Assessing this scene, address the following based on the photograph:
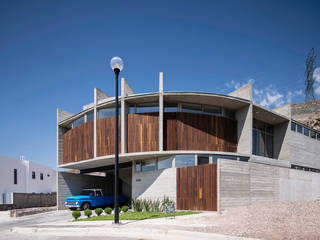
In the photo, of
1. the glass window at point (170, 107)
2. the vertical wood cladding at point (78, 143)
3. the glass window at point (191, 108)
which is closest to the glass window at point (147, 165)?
the glass window at point (170, 107)

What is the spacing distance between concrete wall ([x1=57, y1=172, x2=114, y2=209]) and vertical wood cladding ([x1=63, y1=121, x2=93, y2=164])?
6.36 feet

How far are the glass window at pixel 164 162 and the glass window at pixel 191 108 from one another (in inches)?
156

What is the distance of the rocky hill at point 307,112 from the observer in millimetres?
49906

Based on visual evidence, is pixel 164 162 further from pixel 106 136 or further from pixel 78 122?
pixel 78 122

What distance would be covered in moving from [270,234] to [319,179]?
17.3 metres

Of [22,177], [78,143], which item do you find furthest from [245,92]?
[22,177]

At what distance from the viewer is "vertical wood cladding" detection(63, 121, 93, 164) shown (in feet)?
72.8

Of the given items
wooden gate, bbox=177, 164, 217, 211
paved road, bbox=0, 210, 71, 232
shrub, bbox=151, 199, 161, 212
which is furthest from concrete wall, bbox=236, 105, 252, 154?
paved road, bbox=0, 210, 71, 232

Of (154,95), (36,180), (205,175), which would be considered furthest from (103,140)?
(36,180)

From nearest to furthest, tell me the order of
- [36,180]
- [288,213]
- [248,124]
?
[288,213]
[248,124]
[36,180]

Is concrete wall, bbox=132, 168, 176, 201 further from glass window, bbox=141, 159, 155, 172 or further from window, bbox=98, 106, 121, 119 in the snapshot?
window, bbox=98, 106, 121, 119

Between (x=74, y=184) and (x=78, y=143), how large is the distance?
5.94m

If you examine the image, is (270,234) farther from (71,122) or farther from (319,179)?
(71,122)

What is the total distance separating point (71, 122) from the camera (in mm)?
26156
